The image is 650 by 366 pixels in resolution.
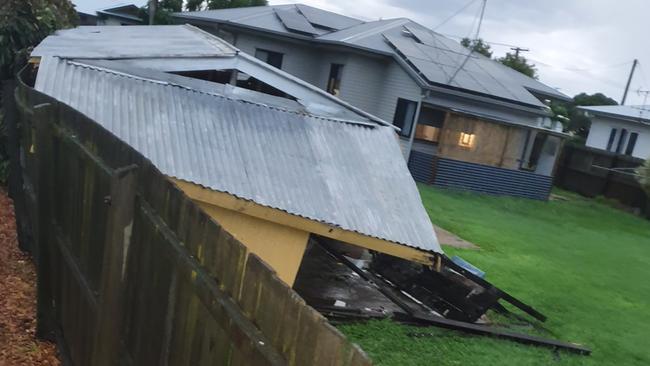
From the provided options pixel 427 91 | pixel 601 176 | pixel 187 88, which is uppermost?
pixel 427 91

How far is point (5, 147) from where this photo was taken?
814cm

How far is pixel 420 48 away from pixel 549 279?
49.2 ft

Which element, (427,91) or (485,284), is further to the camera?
(427,91)

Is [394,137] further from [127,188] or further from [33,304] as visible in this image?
[127,188]

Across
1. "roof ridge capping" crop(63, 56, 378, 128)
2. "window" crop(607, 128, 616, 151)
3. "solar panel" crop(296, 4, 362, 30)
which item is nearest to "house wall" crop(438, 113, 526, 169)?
"solar panel" crop(296, 4, 362, 30)

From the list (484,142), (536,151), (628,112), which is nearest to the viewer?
(484,142)

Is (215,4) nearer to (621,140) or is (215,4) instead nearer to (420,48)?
(420,48)

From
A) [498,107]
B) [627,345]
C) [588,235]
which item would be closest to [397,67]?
[498,107]

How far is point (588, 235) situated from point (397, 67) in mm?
9921

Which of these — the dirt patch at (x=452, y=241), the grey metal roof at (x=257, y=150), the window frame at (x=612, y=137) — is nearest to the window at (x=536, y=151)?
the window frame at (x=612, y=137)

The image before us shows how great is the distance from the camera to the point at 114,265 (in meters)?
2.78

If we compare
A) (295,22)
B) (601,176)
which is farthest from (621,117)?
(295,22)

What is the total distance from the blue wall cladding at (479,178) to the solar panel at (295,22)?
814 cm

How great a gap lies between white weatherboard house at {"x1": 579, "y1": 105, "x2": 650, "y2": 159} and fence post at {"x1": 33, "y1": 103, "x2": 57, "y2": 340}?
32262 millimetres
